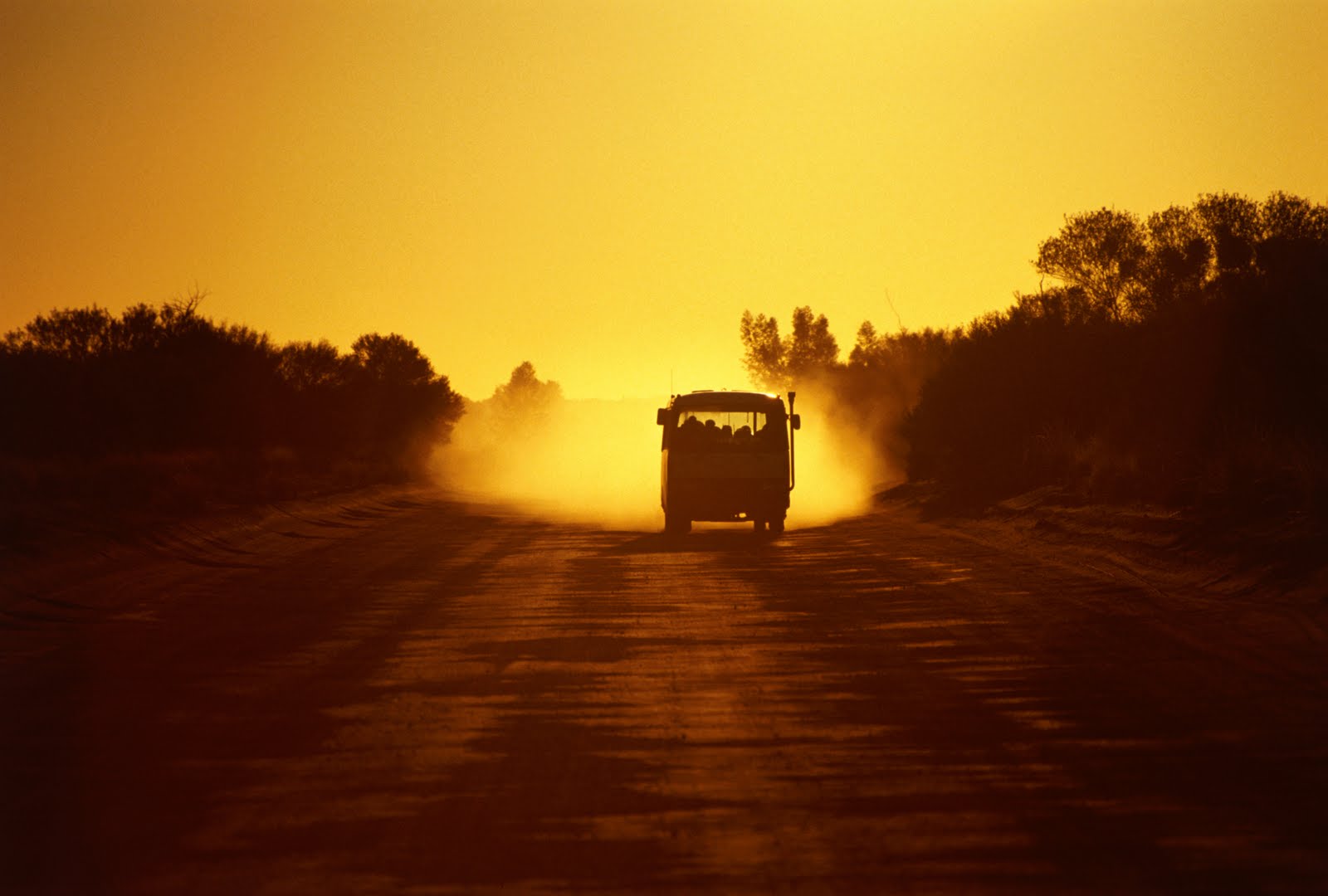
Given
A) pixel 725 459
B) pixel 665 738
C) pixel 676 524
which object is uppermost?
pixel 725 459

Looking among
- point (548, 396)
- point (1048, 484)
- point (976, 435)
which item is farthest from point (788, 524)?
point (548, 396)

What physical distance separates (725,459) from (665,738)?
21632 millimetres

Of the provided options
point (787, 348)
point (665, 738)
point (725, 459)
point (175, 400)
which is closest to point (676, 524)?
point (725, 459)

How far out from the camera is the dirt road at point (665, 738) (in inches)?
285

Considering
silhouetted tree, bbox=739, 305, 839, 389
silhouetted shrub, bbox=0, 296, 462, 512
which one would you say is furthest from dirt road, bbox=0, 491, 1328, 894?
silhouetted tree, bbox=739, 305, 839, 389

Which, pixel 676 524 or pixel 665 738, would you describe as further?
pixel 676 524

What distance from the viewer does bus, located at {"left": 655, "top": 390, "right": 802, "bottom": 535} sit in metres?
31.7

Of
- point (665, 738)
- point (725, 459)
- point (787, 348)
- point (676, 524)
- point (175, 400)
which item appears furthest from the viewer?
point (787, 348)

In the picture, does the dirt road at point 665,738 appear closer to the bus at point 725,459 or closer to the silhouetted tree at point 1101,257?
the bus at point 725,459

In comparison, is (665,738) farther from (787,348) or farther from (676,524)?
(787,348)

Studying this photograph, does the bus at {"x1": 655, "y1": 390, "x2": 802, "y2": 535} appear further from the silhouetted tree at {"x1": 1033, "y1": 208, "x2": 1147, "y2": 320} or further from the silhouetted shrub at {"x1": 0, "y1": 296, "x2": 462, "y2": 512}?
the silhouetted tree at {"x1": 1033, "y1": 208, "x2": 1147, "y2": 320}

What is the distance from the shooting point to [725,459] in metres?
31.8

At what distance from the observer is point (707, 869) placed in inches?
280

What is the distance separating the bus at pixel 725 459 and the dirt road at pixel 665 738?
1120 cm
